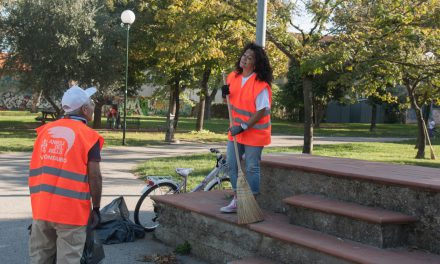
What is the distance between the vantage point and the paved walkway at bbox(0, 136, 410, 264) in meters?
5.90

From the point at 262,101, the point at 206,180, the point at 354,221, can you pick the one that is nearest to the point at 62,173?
the point at 262,101

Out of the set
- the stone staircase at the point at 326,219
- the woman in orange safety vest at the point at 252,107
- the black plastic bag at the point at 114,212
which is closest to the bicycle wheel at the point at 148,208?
the black plastic bag at the point at 114,212

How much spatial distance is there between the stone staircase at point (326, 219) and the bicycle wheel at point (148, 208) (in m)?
0.76

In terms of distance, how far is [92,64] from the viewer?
79.0ft

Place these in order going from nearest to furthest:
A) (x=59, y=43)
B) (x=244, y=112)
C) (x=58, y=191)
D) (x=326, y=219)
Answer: (x=58, y=191) → (x=326, y=219) → (x=244, y=112) → (x=59, y=43)

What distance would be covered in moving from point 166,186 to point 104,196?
2.24m

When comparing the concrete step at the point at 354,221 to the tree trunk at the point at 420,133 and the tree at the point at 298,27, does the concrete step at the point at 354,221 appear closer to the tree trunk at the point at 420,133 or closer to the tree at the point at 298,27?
the tree at the point at 298,27

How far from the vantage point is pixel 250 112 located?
554 cm

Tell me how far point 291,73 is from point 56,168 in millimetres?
37843

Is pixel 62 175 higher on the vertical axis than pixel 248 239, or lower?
higher

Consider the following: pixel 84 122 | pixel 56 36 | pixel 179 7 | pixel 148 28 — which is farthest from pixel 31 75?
pixel 84 122

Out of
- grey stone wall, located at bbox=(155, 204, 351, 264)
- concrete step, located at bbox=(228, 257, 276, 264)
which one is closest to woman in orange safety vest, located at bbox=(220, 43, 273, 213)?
grey stone wall, located at bbox=(155, 204, 351, 264)

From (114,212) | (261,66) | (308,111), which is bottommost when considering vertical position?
(114,212)

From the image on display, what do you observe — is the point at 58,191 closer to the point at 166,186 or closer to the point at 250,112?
the point at 250,112
